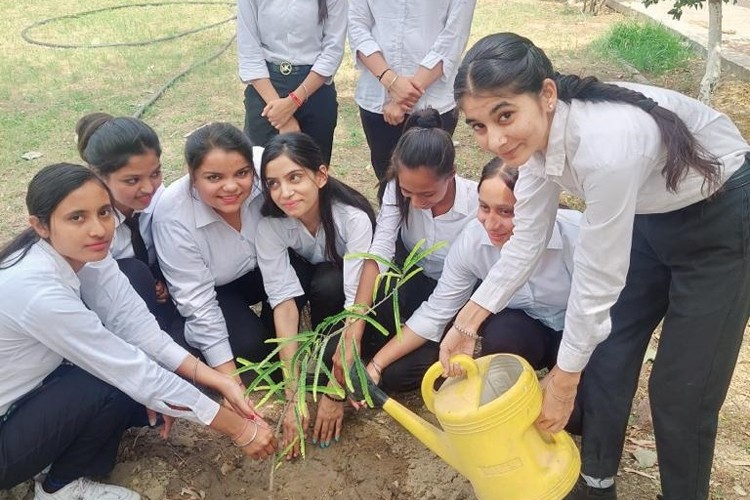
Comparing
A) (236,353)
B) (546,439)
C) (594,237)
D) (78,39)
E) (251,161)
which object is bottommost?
(78,39)

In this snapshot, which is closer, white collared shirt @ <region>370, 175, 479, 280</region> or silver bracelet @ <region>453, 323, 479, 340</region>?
silver bracelet @ <region>453, 323, 479, 340</region>

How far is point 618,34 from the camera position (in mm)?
6715

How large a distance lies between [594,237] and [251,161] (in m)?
1.31

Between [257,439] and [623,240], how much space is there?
3.85ft

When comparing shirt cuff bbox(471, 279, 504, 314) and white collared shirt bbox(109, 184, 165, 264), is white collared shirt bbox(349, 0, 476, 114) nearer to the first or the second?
white collared shirt bbox(109, 184, 165, 264)

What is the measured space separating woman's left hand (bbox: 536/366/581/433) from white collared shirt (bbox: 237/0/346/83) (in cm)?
198

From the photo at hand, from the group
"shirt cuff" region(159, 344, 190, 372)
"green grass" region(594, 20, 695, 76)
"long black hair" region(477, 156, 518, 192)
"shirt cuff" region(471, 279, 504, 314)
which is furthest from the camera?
"green grass" region(594, 20, 695, 76)

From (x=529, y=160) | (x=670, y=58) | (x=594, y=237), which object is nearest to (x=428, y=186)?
(x=529, y=160)

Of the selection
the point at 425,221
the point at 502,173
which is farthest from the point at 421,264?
the point at 502,173

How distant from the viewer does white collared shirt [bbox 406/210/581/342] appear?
217 centimetres

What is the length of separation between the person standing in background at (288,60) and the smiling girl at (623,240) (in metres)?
1.65

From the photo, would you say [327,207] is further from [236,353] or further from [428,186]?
[236,353]

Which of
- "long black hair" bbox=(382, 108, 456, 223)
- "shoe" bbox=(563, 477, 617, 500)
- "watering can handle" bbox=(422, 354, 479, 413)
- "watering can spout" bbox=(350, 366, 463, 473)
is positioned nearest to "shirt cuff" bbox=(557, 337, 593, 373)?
"watering can handle" bbox=(422, 354, 479, 413)

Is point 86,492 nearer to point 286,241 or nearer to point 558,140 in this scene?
point 286,241
